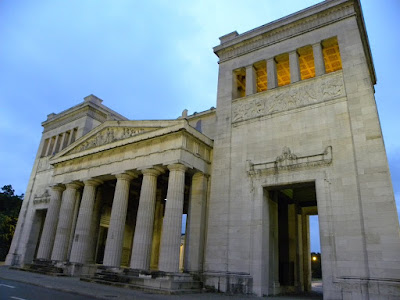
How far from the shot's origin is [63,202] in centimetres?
2769

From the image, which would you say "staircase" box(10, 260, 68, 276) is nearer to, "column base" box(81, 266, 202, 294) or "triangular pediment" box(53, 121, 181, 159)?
"column base" box(81, 266, 202, 294)

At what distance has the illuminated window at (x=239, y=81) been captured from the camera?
2626cm

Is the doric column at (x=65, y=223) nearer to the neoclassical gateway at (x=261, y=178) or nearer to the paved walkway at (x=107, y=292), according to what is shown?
the neoclassical gateway at (x=261, y=178)

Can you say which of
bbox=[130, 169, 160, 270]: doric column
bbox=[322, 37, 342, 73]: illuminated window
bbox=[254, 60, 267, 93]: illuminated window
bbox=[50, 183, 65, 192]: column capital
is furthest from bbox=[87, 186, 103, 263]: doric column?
bbox=[322, 37, 342, 73]: illuminated window

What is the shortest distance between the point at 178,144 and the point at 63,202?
1377 centimetres

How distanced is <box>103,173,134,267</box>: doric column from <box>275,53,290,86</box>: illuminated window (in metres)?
Result: 15.6

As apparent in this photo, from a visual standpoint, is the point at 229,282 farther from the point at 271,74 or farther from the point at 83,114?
the point at 83,114

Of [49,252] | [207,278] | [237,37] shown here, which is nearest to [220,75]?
[237,37]

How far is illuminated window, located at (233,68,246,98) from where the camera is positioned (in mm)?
26261

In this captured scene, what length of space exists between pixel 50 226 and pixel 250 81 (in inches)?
885

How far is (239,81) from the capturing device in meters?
27.5

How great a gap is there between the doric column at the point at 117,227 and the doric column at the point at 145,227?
178 centimetres

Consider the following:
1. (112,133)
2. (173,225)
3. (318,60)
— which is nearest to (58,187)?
(112,133)

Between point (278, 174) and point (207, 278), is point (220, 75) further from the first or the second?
point (207, 278)
